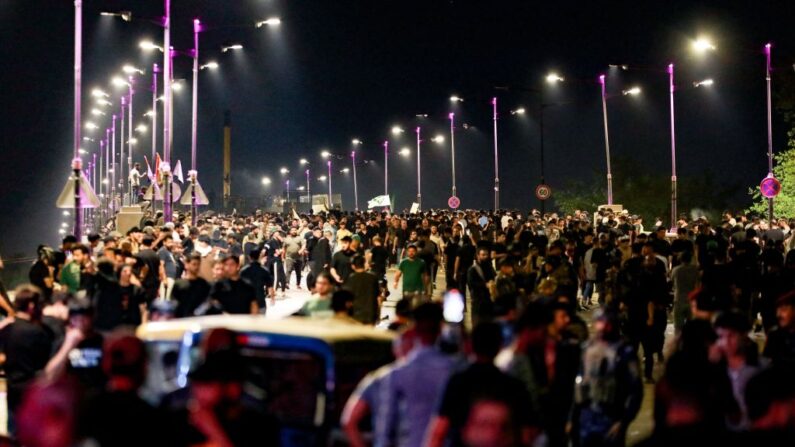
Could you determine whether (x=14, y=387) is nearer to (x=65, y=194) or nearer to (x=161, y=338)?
(x=161, y=338)

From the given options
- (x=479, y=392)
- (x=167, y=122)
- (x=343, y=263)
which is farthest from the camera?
(x=167, y=122)

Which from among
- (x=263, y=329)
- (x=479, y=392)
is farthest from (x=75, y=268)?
(x=479, y=392)

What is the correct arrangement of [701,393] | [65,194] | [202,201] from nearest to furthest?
1. [701,393]
2. [65,194]
3. [202,201]

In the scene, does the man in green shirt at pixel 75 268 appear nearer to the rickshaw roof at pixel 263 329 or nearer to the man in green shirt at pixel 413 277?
the man in green shirt at pixel 413 277

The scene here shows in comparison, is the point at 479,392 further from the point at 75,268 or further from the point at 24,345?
the point at 75,268

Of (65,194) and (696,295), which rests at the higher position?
(65,194)

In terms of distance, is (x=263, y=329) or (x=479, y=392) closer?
(x=479, y=392)

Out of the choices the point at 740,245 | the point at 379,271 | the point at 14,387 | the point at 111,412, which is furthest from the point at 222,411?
the point at 379,271

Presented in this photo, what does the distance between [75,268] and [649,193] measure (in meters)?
74.3

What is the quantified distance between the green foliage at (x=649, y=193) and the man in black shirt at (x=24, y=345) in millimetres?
76322

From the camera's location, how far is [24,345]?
10.1 metres

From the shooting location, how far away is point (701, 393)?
5176 mm

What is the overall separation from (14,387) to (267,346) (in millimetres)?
3559

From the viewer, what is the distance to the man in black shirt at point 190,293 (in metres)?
13.5
